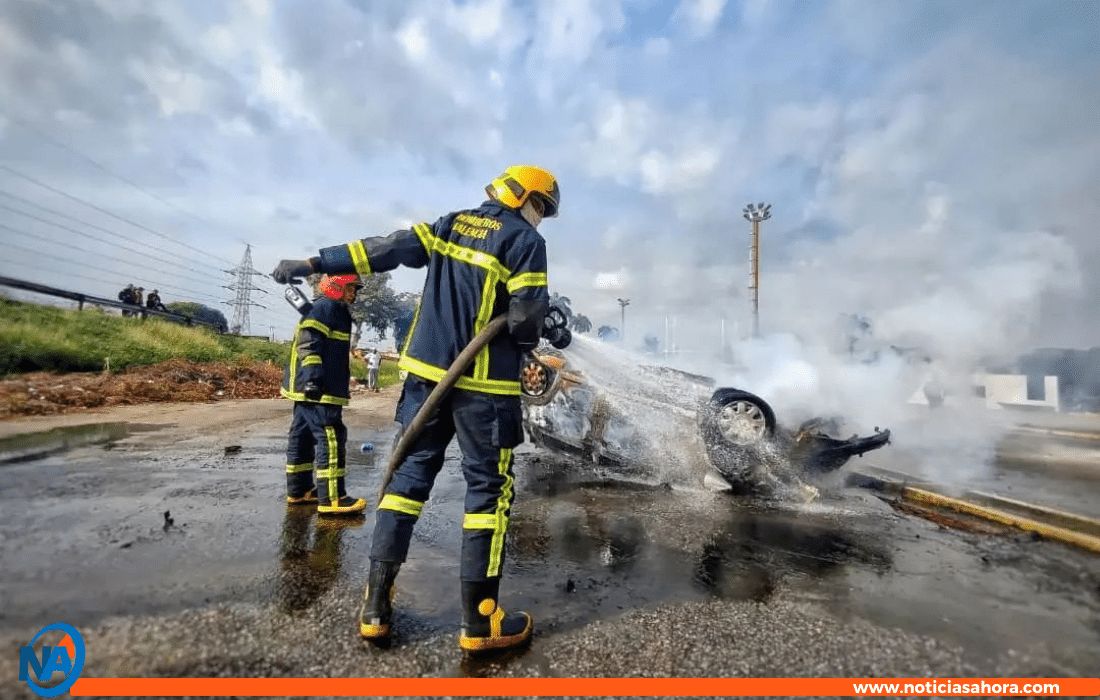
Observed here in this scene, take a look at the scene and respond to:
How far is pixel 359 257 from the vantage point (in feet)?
8.48

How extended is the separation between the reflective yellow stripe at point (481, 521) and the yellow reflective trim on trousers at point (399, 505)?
227 mm

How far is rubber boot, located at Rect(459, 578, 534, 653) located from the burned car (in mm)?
3408

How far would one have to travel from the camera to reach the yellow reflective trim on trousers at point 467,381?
237 cm

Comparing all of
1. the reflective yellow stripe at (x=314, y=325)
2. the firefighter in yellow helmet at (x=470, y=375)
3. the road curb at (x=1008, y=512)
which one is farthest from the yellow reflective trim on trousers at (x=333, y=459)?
the road curb at (x=1008, y=512)

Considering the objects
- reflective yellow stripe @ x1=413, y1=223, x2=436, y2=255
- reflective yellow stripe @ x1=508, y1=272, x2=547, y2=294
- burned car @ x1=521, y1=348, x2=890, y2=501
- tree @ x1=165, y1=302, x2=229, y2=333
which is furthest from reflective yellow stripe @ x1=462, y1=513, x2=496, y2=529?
tree @ x1=165, y1=302, x2=229, y2=333

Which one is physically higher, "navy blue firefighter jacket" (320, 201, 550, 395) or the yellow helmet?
the yellow helmet

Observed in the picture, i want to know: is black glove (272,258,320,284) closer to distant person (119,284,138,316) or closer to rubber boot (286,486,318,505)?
rubber boot (286,486,318,505)

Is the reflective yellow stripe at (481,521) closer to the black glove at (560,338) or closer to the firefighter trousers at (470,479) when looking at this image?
the firefighter trousers at (470,479)

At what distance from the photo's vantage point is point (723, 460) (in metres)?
5.32

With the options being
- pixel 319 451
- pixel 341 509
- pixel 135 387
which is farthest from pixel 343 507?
pixel 135 387

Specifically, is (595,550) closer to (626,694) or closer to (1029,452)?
(626,694)

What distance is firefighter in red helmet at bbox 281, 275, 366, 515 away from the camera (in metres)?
3.99

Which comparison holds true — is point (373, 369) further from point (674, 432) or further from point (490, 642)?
point (490, 642)

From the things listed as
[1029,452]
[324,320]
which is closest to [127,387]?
[324,320]
